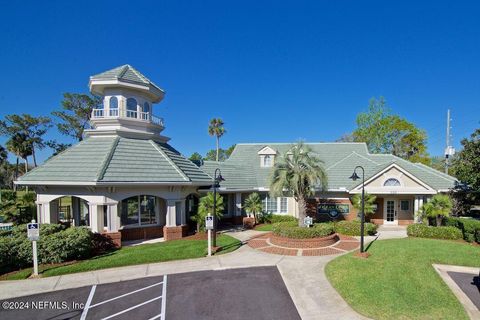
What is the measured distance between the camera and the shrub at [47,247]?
1202 cm

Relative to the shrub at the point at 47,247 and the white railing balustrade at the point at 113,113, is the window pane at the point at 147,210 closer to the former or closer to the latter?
the shrub at the point at 47,247

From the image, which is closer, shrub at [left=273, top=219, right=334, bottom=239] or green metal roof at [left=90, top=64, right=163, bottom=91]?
shrub at [left=273, top=219, right=334, bottom=239]

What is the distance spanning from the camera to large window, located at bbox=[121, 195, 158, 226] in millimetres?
18234

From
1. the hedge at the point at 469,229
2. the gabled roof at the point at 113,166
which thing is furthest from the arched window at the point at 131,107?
the hedge at the point at 469,229

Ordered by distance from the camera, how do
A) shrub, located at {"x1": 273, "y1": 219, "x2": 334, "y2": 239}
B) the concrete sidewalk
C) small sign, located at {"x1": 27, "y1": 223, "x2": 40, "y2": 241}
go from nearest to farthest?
the concrete sidewalk < small sign, located at {"x1": 27, "y1": 223, "x2": 40, "y2": 241} < shrub, located at {"x1": 273, "y1": 219, "x2": 334, "y2": 239}

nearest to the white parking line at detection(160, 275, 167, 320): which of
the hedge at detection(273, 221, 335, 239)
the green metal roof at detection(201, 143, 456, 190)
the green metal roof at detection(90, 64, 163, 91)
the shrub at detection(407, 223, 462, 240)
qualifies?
the hedge at detection(273, 221, 335, 239)

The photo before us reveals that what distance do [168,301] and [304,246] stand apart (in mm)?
9114

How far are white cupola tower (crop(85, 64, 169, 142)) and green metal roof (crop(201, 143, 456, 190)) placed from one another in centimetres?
743

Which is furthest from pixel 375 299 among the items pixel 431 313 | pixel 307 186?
pixel 307 186

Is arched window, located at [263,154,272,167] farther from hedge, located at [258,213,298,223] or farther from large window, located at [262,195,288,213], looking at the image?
hedge, located at [258,213,298,223]

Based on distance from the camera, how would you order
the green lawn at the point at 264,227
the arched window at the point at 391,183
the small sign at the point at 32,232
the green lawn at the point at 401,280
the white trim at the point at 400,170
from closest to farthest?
1. the green lawn at the point at 401,280
2. the small sign at the point at 32,232
3. the white trim at the point at 400,170
4. the green lawn at the point at 264,227
5. the arched window at the point at 391,183

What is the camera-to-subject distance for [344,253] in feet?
48.0

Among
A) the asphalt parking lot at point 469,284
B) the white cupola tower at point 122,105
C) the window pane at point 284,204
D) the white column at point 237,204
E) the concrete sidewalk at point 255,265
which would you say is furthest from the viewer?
the window pane at point 284,204

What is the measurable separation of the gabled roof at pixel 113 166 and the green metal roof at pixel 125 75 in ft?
14.8
